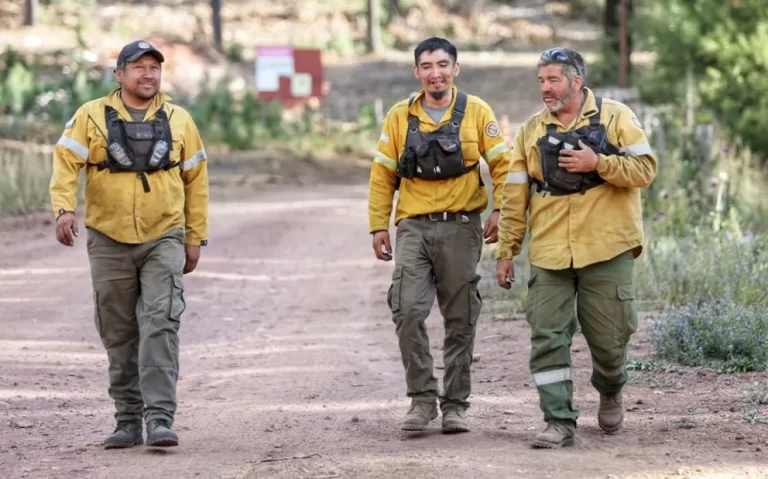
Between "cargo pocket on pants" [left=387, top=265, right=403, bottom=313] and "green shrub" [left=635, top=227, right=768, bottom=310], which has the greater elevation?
"cargo pocket on pants" [left=387, top=265, right=403, bottom=313]

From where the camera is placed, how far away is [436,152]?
6961 millimetres

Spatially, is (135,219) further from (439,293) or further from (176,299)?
(439,293)

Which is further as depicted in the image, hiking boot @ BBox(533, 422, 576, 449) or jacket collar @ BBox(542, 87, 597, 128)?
jacket collar @ BBox(542, 87, 597, 128)

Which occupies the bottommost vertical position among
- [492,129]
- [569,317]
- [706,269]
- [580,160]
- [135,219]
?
[706,269]

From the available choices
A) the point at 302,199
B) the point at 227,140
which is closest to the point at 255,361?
the point at 302,199

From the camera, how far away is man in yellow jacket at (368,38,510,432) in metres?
7.02

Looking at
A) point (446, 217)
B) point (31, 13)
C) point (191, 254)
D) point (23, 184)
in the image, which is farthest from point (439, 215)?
point (31, 13)

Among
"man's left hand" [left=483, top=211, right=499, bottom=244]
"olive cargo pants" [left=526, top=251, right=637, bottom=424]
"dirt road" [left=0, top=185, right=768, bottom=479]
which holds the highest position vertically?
"man's left hand" [left=483, top=211, right=499, bottom=244]

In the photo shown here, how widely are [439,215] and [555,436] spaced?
4.32 ft

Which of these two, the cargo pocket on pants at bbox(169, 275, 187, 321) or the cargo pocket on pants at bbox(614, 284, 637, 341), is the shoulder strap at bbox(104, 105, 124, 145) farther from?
the cargo pocket on pants at bbox(614, 284, 637, 341)

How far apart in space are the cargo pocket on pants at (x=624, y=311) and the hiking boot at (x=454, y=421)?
3.02 feet

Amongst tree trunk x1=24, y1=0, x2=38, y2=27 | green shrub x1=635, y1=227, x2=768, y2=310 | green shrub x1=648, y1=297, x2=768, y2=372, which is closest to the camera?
green shrub x1=648, y1=297, x2=768, y2=372

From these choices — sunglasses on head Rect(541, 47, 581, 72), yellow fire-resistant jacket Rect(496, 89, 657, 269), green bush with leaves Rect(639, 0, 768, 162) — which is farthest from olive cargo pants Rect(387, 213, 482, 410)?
green bush with leaves Rect(639, 0, 768, 162)

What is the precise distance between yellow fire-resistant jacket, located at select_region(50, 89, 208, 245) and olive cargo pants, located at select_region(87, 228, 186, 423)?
0.28 ft
